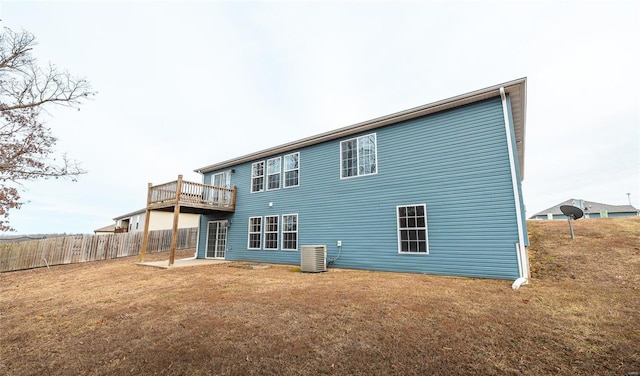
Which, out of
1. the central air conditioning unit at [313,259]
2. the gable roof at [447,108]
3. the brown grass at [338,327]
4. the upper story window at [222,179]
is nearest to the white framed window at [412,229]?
the brown grass at [338,327]

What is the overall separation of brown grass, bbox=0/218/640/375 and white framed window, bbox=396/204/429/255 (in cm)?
132

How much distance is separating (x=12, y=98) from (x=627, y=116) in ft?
92.2

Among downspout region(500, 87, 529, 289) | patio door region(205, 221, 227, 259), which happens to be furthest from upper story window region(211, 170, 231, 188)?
downspout region(500, 87, 529, 289)

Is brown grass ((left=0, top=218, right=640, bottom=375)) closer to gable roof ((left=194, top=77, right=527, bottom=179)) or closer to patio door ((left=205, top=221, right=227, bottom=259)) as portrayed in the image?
gable roof ((left=194, top=77, right=527, bottom=179))

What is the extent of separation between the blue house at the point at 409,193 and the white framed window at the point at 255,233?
5cm

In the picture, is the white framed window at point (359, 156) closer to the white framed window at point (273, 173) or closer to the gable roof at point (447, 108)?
the gable roof at point (447, 108)

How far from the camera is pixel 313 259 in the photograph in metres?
9.04

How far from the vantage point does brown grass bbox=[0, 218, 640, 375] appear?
2734 millimetres

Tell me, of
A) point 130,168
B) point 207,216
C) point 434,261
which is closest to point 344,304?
point 434,261

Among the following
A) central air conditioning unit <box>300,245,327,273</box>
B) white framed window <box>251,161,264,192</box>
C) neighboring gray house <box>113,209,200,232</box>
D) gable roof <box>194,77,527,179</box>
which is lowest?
central air conditioning unit <box>300,245,327,273</box>

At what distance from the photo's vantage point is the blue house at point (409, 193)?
7.20 meters

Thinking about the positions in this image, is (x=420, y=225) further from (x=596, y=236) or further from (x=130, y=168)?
(x=130, y=168)

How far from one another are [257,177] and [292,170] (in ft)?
8.04

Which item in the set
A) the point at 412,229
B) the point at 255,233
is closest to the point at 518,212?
the point at 412,229
